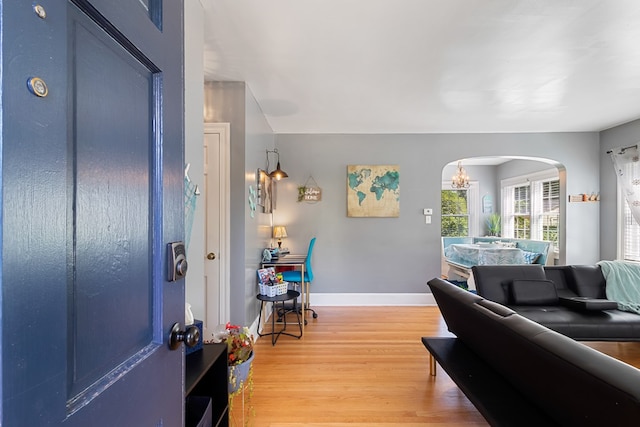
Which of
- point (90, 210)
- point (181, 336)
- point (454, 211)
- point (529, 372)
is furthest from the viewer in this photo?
point (454, 211)

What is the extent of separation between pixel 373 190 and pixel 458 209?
342 cm

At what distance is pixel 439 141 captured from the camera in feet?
14.8

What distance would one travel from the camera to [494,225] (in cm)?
656

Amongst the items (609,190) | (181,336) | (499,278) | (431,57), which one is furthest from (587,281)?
(181,336)

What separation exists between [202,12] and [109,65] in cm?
162

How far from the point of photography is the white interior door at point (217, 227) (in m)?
2.83

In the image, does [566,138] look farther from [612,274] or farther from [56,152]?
[56,152]

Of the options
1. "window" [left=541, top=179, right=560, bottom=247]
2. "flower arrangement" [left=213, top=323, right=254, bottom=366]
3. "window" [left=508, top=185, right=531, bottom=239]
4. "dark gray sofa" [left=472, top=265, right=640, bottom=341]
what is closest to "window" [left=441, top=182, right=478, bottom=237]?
"window" [left=508, top=185, right=531, bottom=239]

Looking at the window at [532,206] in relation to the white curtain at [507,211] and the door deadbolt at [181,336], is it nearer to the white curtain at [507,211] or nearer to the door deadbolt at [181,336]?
the white curtain at [507,211]

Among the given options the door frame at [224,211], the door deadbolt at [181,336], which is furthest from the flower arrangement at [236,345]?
the door frame at [224,211]

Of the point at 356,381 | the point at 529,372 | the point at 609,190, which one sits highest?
the point at 609,190

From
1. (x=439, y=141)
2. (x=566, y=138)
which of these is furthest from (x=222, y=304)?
(x=566, y=138)

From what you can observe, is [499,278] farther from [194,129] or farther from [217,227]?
[194,129]

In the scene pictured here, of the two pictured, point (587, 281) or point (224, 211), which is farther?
point (587, 281)
